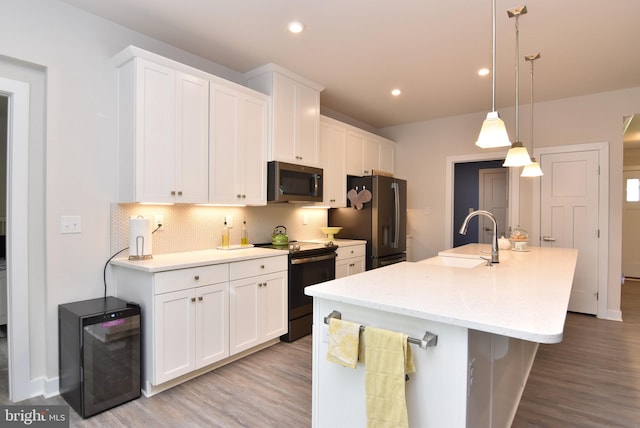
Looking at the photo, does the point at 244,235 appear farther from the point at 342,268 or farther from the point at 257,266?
the point at 342,268

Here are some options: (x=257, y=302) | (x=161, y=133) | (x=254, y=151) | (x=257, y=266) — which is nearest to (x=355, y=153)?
(x=254, y=151)

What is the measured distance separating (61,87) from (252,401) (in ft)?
8.16

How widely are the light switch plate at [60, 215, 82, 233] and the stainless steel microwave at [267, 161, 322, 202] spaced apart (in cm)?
156

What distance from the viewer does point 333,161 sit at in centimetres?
428

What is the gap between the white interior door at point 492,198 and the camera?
615cm

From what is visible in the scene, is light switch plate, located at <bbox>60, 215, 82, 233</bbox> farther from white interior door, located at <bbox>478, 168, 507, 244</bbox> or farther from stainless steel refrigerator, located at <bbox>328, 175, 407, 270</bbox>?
white interior door, located at <bbox>478, 168, 507, 244</bbox>

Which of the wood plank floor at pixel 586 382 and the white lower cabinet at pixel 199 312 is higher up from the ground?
the white lower cabinet at pixel 199 312

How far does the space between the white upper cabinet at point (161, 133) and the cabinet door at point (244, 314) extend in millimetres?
791

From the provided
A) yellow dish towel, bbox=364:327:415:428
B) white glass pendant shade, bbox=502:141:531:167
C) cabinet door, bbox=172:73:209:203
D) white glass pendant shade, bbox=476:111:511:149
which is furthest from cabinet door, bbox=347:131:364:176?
yellow dish towel, bbox=364:327:415:428

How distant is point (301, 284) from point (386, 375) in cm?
209

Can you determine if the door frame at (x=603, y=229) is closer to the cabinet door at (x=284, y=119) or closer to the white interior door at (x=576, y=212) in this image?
the white interior door at (x=576, y=212)

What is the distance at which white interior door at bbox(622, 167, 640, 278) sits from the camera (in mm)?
6695

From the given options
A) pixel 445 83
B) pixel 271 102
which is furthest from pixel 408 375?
pixel 445 83

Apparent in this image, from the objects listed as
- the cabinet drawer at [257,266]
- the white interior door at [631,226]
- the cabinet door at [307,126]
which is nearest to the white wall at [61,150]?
the cabinet drawer at [257,266]
